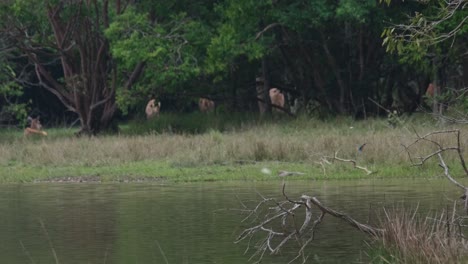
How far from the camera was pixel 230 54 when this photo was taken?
32438 millimetres

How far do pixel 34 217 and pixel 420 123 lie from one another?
49.2ft

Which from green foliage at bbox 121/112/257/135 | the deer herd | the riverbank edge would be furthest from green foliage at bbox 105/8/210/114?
the riverbank edge

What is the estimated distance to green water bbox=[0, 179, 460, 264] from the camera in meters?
12.5

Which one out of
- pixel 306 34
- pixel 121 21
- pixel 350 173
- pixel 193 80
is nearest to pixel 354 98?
pixel 306 34

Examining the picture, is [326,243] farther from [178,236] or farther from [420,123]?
[420,123]

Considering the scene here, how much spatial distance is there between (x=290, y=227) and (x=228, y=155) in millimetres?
10352

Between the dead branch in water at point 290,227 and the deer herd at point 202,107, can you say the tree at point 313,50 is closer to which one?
the deer herd at point 202,107

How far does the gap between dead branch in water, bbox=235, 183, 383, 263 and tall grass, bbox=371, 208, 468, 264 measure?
0.86 feet

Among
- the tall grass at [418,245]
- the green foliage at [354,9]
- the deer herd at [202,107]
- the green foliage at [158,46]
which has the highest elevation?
the green foliage at [354,9]

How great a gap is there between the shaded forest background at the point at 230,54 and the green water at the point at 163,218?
11167 mm

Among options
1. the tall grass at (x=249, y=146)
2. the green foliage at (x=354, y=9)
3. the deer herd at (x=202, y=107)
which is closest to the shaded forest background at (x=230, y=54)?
the green foliage at (x=354, y=9)

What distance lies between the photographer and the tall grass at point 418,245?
988cm

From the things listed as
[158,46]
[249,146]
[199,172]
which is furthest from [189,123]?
[199,172]

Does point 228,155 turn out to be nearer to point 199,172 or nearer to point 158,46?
point 199,172
